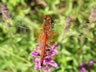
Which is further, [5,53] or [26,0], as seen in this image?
[26,0]

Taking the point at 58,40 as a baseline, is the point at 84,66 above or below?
below

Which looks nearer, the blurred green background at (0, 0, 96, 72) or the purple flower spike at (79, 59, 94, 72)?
the blurred green background at (0, 0, 96, 72)

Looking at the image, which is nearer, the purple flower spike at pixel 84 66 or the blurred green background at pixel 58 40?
the blurred green background at pixel 58 40

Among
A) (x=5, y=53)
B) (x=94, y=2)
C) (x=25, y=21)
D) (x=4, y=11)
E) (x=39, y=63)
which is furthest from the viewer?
(x=25, y=21)

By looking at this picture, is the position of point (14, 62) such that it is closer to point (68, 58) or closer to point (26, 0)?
point (68, 58)

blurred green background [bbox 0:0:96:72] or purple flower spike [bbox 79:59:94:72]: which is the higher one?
blurred green background [bbox 0:0:96:72]

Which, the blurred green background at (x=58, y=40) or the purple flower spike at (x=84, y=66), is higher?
the blurred green background at (x=58, y=40)

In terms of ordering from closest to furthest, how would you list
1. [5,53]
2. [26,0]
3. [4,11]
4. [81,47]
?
[4,11] → [81,47] → [5,53] → [26,0]

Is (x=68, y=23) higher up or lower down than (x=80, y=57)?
higher up

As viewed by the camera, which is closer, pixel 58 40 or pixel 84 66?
pixel 84 66

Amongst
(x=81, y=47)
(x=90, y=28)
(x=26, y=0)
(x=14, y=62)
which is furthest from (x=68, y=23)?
(x=26, y=0)

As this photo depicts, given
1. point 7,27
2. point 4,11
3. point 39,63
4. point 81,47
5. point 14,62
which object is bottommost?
point 14,62
